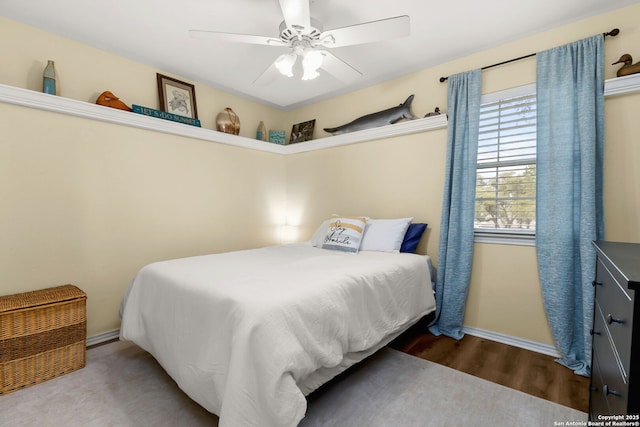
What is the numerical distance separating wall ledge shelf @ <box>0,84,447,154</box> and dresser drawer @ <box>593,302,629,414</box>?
1971 mm

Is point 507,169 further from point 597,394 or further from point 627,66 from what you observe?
point 597,394

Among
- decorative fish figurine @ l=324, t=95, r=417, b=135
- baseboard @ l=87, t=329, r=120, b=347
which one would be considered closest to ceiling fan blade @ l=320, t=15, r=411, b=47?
decorative fish figurine @ l=324, t=95, r=417, b=135

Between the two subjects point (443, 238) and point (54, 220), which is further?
point (443, 238)

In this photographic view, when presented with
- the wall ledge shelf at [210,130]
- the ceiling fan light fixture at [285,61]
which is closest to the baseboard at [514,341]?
the wall ledge shelf at [210,130]

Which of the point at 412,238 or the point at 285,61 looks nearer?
the point at 285,61

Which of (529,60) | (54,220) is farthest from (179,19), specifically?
(529,60)

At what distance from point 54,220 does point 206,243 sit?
1.27 m

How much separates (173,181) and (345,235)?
1814 mm

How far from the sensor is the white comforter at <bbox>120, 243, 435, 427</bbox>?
46.3 inches

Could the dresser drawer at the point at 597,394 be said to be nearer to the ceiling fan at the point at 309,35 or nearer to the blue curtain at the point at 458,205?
the blue curtain at the point at 458,205

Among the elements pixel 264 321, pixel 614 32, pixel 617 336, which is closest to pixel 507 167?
pixel 614 32

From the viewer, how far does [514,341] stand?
2354mm

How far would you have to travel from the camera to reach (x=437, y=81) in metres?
2.79

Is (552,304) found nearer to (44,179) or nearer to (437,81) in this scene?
(437,81)
